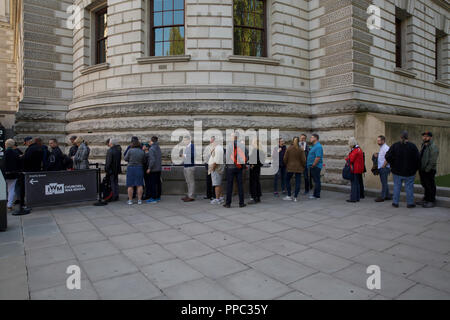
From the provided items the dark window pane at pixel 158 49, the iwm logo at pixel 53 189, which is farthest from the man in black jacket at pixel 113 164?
the dark window pane at pixel 158 49

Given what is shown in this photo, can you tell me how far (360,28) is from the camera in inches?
435

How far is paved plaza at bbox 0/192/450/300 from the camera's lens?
3.46 meters

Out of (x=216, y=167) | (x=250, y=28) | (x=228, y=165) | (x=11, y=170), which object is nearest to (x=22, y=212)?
(x=11, y=170)

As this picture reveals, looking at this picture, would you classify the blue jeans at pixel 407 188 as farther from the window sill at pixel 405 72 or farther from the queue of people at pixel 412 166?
the window sill at pixel 405 72

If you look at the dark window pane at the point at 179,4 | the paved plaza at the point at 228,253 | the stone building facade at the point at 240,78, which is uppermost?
the dark window pane at the point at 179,4

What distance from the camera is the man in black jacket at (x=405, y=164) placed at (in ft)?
25.6

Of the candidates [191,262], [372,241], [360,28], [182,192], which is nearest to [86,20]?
[182,192]

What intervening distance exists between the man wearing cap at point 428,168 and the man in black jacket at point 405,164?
0.15 metres

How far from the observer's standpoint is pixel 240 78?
10836 mm

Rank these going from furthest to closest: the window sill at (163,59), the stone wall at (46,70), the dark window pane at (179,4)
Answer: the stone wall at (46,70), the dark window pane at (179,4), the window sill at (163,59)

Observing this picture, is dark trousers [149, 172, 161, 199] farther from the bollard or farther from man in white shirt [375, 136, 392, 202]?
man in white shirt [375, 136, 392, 202]

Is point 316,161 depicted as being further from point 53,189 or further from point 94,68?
point 94,68

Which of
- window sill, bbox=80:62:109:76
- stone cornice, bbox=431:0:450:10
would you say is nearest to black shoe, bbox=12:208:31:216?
window sill, bbox=80:62:109:76

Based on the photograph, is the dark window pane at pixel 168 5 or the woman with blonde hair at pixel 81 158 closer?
the woman with blonde hair at pixel 81 158
